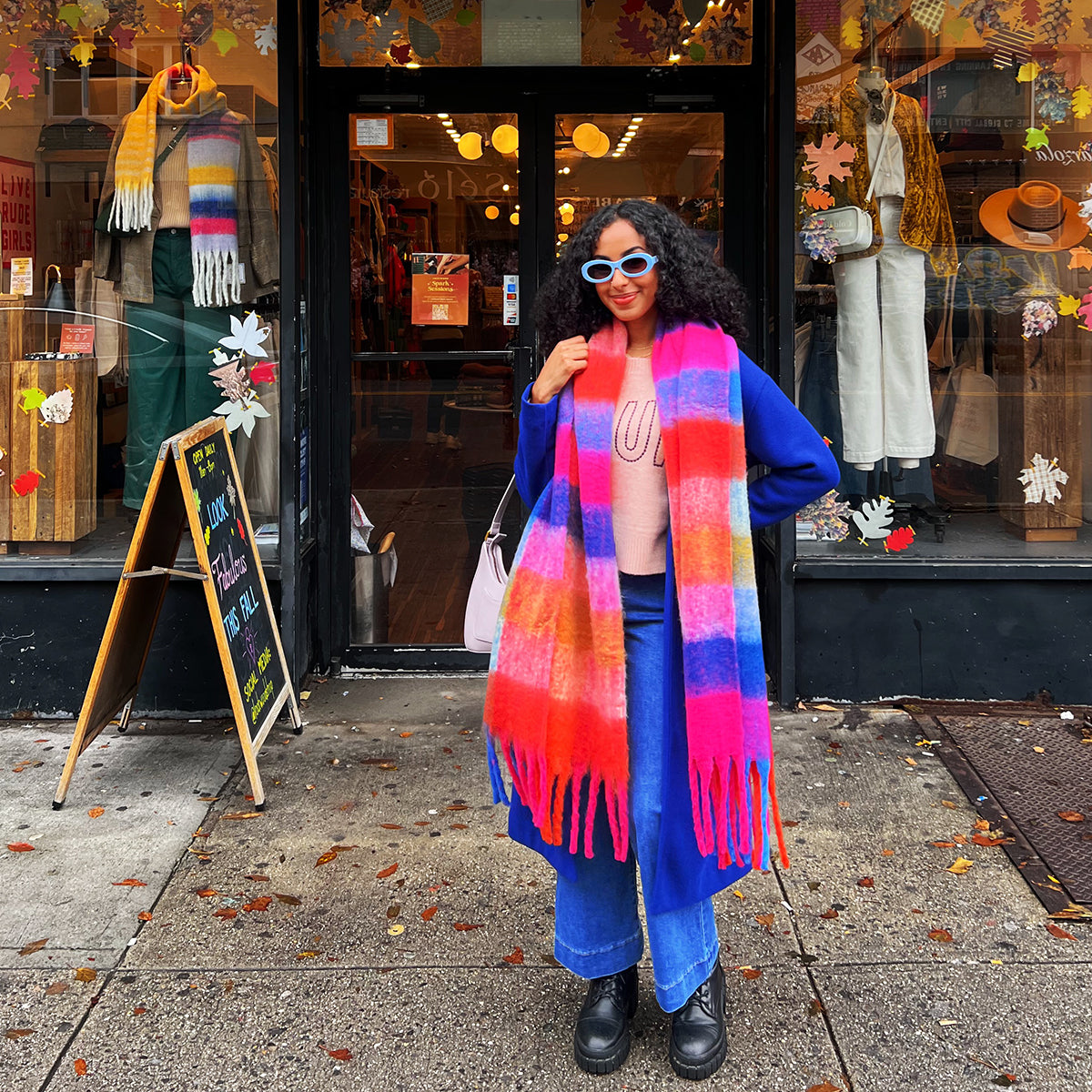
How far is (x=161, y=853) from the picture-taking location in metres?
4.05

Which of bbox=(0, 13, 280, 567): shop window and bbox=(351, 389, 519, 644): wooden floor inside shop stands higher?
bbox=(0, 13, 280, 567): shop window

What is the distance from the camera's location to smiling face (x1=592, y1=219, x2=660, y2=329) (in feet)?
9.11

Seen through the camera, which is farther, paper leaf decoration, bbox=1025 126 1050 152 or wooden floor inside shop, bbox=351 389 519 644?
wooden floor inside shop, bbox=351 389 519 644

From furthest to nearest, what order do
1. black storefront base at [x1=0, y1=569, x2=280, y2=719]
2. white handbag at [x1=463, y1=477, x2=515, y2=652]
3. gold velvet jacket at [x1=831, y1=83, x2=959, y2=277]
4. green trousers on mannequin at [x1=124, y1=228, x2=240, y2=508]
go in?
1. green trousers on mannequin at [x1=124, y1=228, x2=240, y2=508]
2. gold velvet jacket at [x1=831, y1=83, x2=959, y2=277]
3. black storefront base at [x1=0, y1=569, x2=280, y2=719]
4. white handbag at [x1=463, y1=477, x2=515, y2=652]

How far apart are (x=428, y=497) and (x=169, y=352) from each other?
1.27 metres

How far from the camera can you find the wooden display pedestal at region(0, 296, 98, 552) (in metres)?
5.41

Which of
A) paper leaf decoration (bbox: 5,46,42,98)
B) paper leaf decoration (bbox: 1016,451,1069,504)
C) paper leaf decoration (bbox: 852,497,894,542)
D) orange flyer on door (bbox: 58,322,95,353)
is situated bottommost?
paper leaf decoration (bbox: 852,497,894,542)

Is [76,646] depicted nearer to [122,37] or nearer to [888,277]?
[122,37]

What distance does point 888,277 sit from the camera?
5.44 metres

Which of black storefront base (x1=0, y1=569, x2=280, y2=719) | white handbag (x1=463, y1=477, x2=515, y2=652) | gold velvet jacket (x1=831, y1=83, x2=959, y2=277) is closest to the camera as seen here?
white handbag (x1=463, y1=477, x2=515, y2=652)

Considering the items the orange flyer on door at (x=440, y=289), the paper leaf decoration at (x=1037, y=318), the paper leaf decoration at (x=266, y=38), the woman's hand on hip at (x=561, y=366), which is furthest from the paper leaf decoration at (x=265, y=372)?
the paper leaf decoration at (x=1037, y=318)

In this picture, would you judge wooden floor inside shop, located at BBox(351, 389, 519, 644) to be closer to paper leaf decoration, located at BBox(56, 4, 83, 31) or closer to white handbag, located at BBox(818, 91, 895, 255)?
white handbag, located at BBox(818, 91, 895, 255)

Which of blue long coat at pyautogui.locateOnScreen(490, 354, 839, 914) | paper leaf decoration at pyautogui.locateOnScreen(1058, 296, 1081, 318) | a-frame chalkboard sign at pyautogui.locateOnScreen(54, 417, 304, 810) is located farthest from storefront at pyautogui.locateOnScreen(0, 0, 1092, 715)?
blue long coat at pyautogui.locateOnScreen(490, 354, 839, 914)

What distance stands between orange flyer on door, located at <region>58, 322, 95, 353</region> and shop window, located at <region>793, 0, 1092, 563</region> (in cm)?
298
